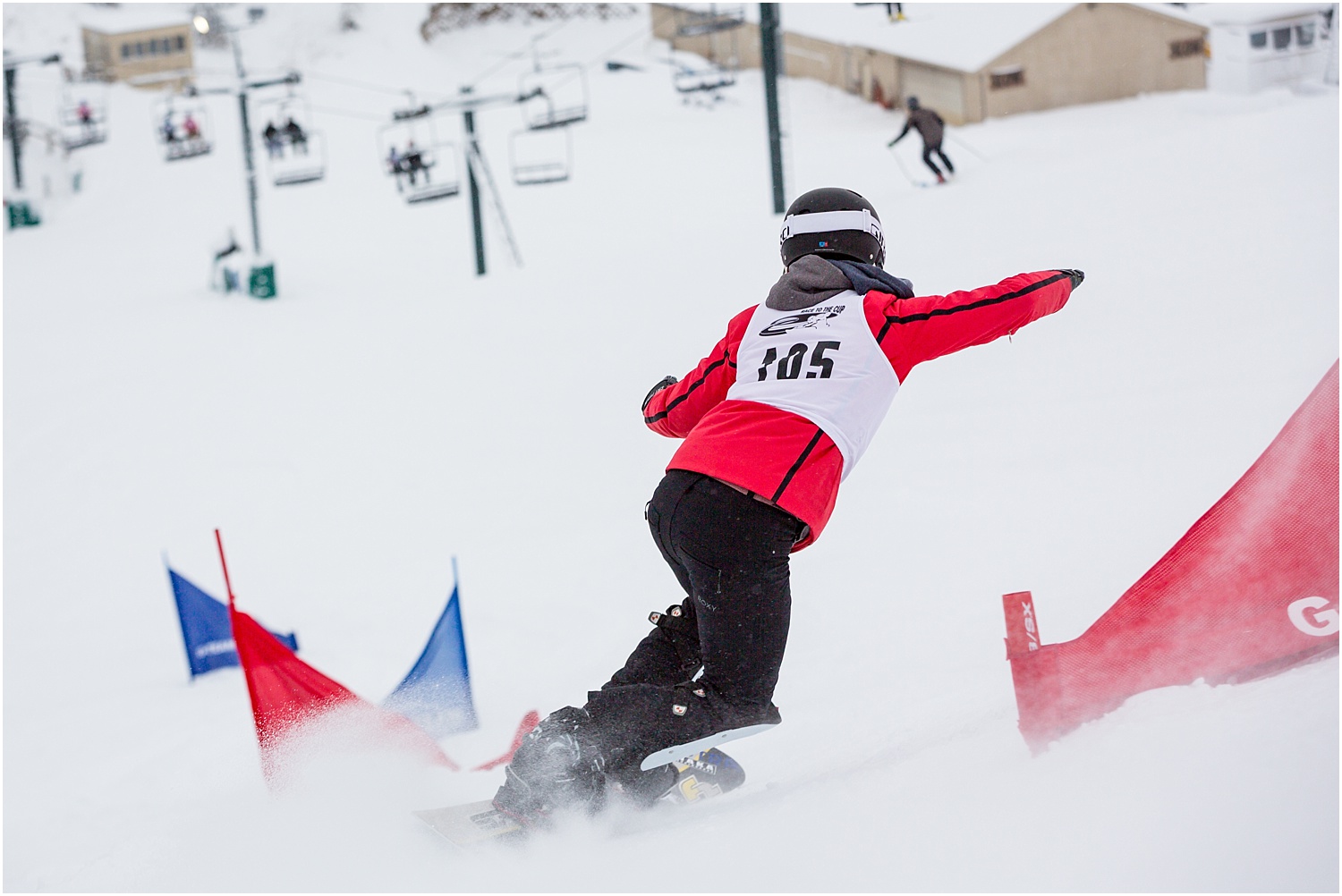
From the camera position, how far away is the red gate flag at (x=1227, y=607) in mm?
2428

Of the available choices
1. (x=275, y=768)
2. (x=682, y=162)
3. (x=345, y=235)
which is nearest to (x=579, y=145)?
(x=682, y=162)

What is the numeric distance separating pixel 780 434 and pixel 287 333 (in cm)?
1074

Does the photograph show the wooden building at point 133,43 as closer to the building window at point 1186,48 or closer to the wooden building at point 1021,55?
the wooden building at point 1021,55

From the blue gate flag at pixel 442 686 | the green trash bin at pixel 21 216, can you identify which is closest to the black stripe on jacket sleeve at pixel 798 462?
the blue gate flag at pixel 442 686

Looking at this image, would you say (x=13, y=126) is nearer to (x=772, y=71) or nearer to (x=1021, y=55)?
(x=772, y=71)

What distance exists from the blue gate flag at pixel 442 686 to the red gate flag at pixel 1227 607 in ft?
8.00

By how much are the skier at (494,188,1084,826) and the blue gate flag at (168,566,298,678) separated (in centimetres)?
357

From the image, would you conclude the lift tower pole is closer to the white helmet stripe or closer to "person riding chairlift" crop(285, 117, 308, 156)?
"person riding chairlift" crop(285, 117, 308, 156)

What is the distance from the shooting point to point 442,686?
446 cm

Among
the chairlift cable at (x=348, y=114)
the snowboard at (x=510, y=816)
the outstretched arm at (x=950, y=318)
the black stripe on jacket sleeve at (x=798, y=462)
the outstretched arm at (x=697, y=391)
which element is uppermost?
the chairlift cable at (x=348, y=114)

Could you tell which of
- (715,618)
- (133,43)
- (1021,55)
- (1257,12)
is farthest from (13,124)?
(715,618)

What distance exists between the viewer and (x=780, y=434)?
7.38 feet

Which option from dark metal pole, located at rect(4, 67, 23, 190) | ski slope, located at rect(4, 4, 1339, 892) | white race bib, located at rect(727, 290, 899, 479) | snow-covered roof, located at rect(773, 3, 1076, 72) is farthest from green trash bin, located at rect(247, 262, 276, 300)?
white race bib, located at rect(727, 290, 899, 479)

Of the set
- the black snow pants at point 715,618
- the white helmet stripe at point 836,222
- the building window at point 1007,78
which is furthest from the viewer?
the building window at point 1007,78
